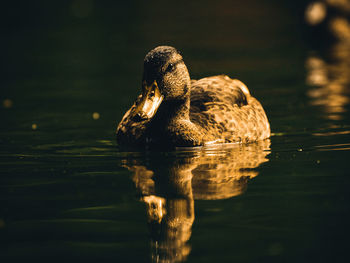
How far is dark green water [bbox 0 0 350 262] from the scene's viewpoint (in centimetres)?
521

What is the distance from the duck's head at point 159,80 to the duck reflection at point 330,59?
118 inches

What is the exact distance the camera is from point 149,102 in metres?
8.08

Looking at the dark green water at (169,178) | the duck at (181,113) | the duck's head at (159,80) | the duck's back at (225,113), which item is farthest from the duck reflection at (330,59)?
the duck's head at (159,80)

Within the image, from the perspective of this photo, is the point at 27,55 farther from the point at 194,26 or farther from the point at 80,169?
the point at 80,169

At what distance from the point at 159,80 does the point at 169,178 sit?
1.38 metres

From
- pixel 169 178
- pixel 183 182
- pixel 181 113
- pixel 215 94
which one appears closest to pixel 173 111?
pixel 181 113

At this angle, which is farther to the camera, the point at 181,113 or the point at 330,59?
the point at 330,59

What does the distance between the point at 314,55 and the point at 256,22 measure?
38.5ft

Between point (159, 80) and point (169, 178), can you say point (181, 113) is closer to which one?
point (159, 80)

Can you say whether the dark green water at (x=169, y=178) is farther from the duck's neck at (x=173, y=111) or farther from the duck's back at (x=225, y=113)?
the duck's neck at (x=173, y=111)

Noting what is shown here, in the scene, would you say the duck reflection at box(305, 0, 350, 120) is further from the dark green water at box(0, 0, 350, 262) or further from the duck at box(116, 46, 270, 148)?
the duck at box(116, 46, 270, 148)

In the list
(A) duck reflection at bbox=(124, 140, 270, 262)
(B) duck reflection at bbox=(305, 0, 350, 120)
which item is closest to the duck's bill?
(A) duck reflection at bbox=(124, 140, 270, 262)

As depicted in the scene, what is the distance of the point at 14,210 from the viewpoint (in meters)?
6.20

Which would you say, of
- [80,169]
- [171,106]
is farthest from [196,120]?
[80,169]
